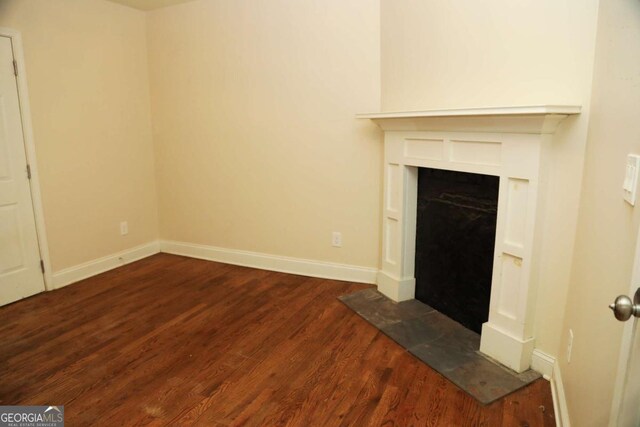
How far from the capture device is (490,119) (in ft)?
7.15

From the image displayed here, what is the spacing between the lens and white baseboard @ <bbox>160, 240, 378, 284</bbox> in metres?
3.54

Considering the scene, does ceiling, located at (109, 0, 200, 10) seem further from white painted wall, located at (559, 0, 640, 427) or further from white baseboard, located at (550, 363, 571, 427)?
white baseboard, located at (550, 363, 571, 427)

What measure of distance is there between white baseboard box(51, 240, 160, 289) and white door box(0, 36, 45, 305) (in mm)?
207

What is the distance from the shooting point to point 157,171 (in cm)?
432

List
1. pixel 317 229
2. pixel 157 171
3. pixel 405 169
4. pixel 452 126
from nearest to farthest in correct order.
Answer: pixel 452 126
pixel 405 169
pixel 317 229
pixel 157 171

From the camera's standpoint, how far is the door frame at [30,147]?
3.04 metres

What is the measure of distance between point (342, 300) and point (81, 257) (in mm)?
2404

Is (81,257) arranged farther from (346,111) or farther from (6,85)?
(346,111)

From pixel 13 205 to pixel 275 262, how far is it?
214 cm

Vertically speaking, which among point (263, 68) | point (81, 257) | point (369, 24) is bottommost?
point (81, 257)

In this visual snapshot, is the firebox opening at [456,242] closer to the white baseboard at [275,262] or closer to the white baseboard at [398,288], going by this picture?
the white baseboard at [398,288]

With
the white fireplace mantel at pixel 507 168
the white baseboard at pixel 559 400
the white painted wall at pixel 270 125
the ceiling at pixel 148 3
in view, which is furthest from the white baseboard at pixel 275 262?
the ceiling at pixel 148 3

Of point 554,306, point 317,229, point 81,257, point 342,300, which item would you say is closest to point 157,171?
point 81,257

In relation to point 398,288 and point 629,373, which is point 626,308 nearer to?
point 629,373
